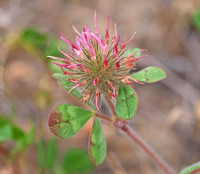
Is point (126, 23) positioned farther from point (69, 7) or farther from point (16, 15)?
point (16, 15)

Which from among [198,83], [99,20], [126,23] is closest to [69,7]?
[99,20]

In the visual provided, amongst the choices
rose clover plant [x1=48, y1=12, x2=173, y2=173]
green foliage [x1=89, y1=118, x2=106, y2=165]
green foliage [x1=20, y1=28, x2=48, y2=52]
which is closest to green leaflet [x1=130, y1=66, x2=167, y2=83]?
rose clover plant [x1=48, y1=12, x2=173, y2=173]

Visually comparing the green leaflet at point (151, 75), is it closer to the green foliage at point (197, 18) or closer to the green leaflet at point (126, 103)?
the green leaflet at point (126, 103)

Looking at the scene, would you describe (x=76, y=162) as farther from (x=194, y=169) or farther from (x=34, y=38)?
(x=194, y=169)

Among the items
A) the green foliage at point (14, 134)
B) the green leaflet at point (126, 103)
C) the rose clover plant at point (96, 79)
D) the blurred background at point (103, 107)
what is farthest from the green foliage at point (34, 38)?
the green leaflet at point (126, 103)

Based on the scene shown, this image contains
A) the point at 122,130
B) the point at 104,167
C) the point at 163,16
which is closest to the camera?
the point at 122,130

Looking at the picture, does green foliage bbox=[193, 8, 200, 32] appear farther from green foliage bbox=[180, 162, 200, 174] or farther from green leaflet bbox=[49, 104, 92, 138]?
green leaflet bbox=[49, 104, 92, 138]
